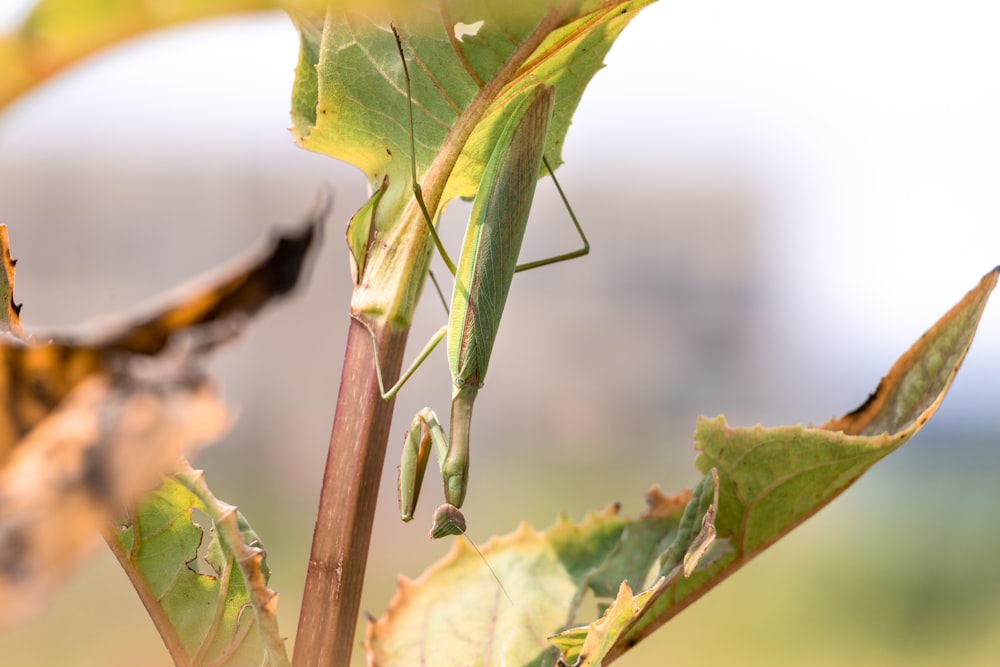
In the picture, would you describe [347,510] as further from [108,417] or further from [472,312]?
[472,312]

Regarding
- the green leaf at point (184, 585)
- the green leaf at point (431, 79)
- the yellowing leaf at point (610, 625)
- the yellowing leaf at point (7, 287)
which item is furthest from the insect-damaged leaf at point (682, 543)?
the yellowing leaf at point (7, 287)

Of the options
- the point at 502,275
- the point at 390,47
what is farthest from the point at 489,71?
the point at 502,275

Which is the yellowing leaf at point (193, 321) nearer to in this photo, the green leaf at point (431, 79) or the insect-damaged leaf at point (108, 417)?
the insect-damaged leaf at point (108, 417)

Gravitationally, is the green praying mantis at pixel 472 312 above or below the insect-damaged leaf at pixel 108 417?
below

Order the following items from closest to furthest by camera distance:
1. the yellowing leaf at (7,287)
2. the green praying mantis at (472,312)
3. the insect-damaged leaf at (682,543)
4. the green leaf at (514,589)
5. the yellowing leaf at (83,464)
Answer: the yellowing leaf at (83,464), the yellowing leaf at (7,287), the insect-damaged leaf at (682,543), the green leaf at (514,589), the green praying mantis at (472,312)

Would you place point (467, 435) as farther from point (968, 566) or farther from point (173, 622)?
point (968, 566)
